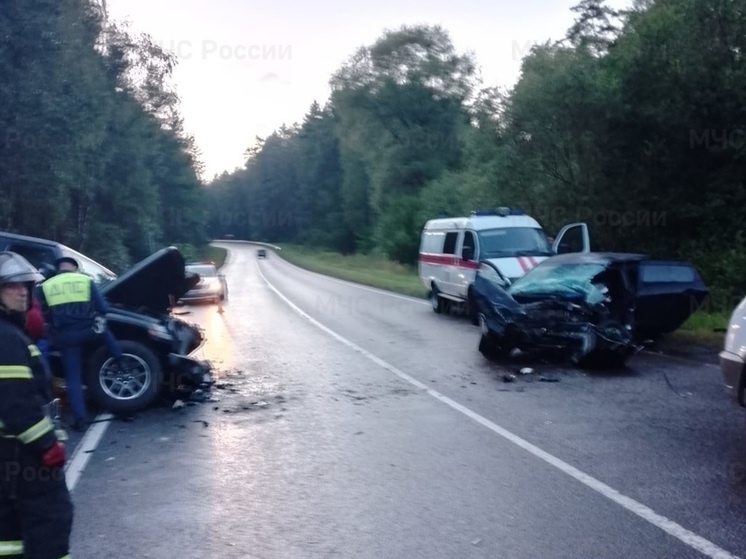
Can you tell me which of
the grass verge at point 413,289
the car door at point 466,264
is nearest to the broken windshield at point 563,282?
the grass verge at point 413,289

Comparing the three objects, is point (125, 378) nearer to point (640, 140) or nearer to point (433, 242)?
point (433, 242)

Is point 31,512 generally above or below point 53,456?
below

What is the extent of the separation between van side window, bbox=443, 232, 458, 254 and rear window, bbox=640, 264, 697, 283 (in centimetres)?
757

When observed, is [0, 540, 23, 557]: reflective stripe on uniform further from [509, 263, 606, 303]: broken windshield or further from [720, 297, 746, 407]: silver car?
[509, 263, 606, 303]: broken windshield

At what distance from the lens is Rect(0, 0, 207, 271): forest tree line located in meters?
26.2

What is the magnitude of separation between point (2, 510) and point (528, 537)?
3.07 meters

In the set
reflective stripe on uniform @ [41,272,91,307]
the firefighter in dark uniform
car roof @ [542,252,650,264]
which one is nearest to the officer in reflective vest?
reflective stripe on uniform @ [41,272,91,307]

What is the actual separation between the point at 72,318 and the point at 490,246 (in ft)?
40.2

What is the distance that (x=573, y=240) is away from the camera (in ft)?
73.6

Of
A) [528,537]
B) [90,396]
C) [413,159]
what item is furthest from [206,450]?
[413,159]

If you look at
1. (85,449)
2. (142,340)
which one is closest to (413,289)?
(142,340)

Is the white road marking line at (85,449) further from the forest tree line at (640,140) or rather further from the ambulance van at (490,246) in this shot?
the forest tree line at (640,140)

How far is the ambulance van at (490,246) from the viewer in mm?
19141

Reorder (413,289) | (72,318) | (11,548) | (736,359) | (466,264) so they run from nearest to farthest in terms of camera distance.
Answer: (11,548)
(736,359)
(72,318)
(466,264)
(413,289)
